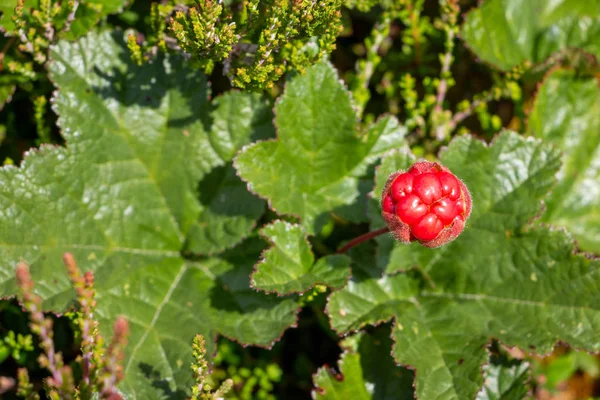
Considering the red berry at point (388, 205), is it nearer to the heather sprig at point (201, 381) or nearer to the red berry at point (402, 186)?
the red berry at point (402, 186)

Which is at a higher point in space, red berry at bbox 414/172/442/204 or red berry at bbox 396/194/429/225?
red berry at bbox 414/172/442/204

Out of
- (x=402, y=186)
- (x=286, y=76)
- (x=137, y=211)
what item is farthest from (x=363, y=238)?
(x=137, y=211)

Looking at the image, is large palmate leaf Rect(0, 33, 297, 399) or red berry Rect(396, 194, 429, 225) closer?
red berry Rect(396, 194, 429, 225)

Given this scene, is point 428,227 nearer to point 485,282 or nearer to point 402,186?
point 402,186

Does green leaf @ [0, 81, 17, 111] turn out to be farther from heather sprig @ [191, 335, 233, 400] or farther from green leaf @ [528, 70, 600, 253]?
green leaf @ [528, 70, 600, 253]

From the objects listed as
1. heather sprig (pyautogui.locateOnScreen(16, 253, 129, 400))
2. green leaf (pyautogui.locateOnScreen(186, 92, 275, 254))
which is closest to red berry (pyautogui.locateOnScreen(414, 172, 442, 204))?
green leaf (pyautogui.locateOnScreen(186, 92, 275, 254))

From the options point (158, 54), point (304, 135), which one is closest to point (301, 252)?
point (304, 135)

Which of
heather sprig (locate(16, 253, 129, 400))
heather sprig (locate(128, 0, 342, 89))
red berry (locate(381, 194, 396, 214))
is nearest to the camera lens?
heather sprig (locate(16, 253, 129, 400))
